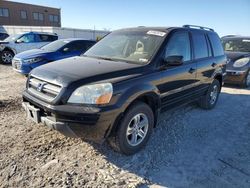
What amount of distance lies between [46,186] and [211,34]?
488 centimetres

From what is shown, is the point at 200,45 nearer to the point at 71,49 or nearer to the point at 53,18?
the point at 71,49

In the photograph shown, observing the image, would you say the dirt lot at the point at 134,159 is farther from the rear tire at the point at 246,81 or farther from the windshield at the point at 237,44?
the windshield at the point at 237,44

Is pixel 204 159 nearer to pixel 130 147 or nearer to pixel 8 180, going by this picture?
pixel 130 147

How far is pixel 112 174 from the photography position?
2.98 meters

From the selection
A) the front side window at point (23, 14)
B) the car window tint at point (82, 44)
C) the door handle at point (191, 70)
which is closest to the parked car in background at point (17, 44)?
the car window tint at point (82, 44)

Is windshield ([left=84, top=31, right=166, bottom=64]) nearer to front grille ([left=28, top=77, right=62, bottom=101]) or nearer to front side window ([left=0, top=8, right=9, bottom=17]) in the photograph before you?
front grille ([left=28, top=77, right=62, bottom=101])

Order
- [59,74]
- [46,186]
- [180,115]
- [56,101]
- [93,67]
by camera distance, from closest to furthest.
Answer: [46,186] < [56,101] < [59,74] < [93,67] < [180,115]

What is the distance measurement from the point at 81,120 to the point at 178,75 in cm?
205

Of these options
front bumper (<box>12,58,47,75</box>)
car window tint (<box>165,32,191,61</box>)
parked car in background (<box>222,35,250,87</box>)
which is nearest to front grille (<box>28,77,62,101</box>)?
car window tint (<box>165,32,191,61</box>)

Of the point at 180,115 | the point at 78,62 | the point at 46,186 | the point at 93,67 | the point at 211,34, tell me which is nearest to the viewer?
the point at 46,186

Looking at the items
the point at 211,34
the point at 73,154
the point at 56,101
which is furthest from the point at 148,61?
the point at 211,34

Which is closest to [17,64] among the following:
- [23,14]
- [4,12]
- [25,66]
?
[25,66]

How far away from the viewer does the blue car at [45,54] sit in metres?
7.65

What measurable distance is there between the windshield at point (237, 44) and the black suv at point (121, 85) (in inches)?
198
